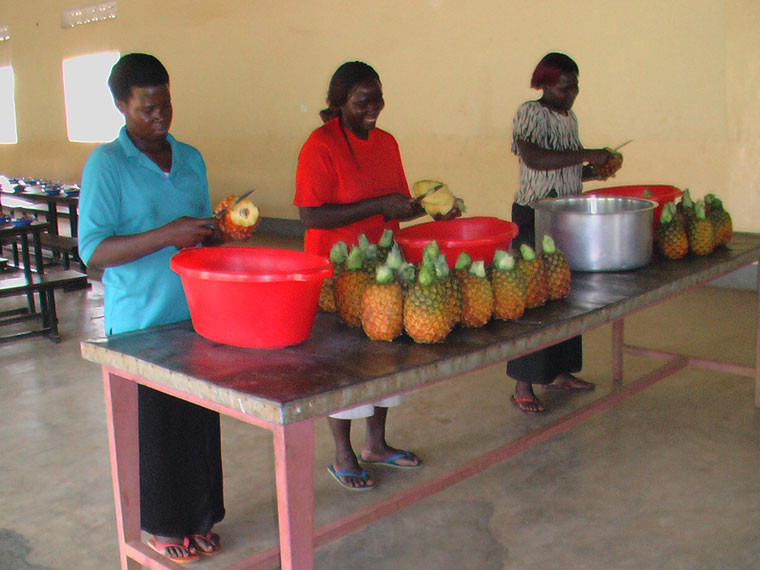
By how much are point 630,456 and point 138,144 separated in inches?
87.1

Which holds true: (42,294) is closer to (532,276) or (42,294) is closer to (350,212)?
(350,212)

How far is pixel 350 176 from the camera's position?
271cm

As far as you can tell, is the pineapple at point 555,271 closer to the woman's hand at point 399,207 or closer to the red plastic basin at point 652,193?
the woman's hand at point 399,207

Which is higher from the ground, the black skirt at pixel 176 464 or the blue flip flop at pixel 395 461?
the black skirt at pixel 176 464

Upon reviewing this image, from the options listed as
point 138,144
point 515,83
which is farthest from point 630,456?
point 515,83

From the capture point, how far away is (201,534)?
2.50 m

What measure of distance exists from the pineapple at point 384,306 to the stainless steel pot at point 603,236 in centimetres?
91

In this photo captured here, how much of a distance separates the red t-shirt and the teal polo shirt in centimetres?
41

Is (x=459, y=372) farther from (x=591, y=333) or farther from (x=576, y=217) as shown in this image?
(x=591, y=333)

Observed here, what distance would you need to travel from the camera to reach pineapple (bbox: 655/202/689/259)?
2822 mm

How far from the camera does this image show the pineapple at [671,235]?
2822mm

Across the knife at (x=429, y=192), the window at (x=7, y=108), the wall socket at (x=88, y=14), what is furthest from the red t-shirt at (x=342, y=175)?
the window at (x=7, y=108)

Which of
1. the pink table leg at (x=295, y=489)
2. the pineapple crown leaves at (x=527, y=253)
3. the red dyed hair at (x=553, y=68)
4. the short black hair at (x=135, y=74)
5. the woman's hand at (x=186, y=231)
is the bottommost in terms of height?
the pink table leg at (x=295, y=489)

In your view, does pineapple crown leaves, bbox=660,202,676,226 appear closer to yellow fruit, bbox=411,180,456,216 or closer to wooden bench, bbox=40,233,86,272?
yellow fruit, bbox=411,180,456,216
